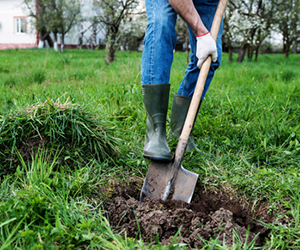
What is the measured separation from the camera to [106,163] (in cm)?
206

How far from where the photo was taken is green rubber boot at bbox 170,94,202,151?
98.6 inches

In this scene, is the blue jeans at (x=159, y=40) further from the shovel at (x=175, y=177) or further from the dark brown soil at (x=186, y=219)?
the dark brown soil at (x=186, y=219)

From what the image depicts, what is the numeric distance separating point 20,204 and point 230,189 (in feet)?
4.24

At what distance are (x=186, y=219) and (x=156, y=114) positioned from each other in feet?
2.79

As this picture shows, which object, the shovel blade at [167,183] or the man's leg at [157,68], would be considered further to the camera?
the man's leg at [157,68]

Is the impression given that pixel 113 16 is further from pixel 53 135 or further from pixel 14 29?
pixel 14 29

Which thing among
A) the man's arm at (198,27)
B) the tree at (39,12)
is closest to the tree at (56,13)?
the tree at (39,12)

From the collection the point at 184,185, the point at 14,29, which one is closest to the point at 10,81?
the point at 184,185

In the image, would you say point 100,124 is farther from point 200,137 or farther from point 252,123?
point 252,123

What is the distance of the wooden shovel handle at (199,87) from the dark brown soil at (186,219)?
50 centimetres

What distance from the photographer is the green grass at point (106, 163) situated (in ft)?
4.50

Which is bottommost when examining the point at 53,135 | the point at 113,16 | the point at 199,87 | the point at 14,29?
the point at 53,135

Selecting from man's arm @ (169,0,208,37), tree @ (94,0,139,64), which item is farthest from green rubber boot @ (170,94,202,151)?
tree @ (94,0,139,64)

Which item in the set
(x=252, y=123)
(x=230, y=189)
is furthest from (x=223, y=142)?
(x=230, y=189)
